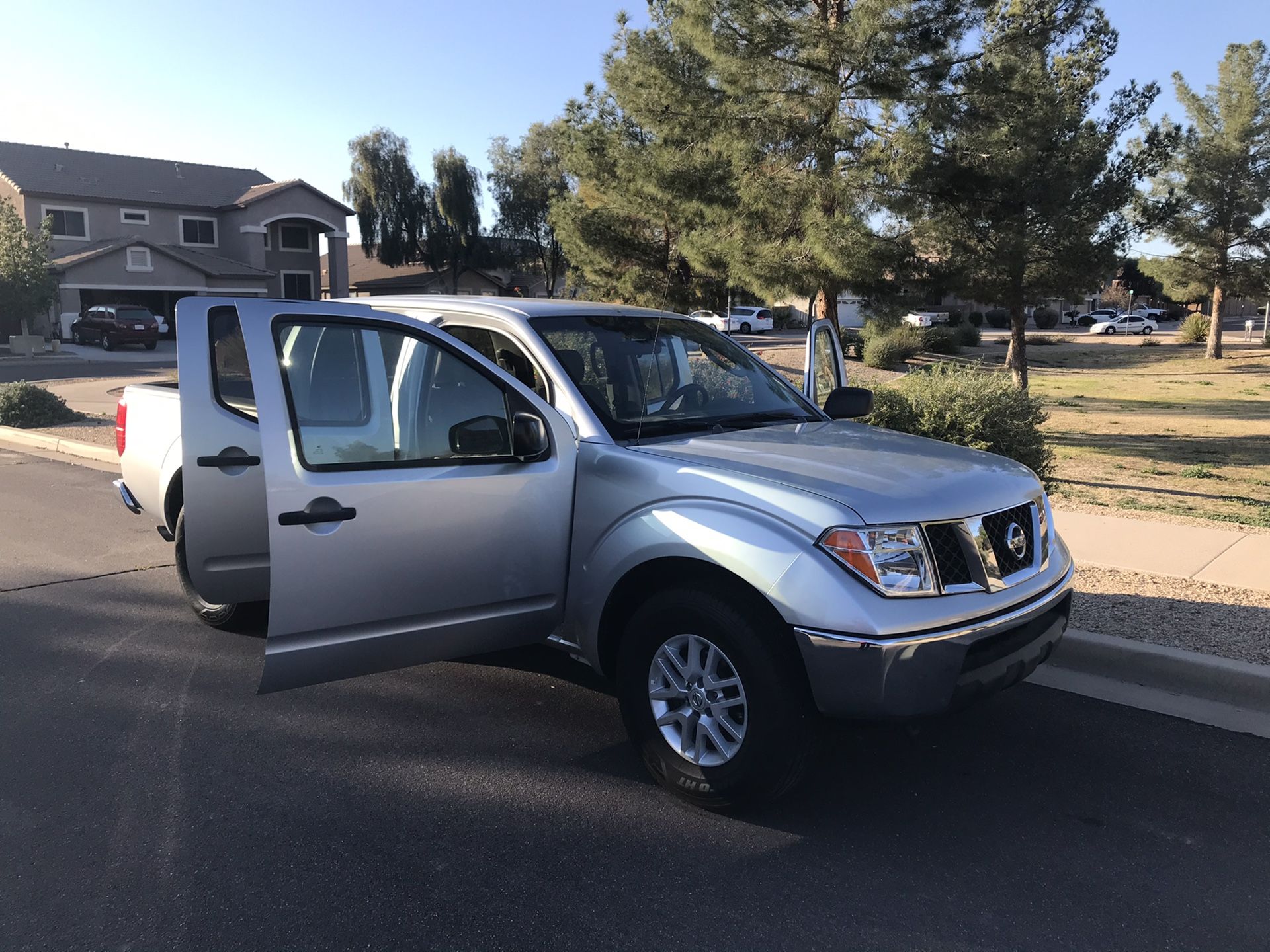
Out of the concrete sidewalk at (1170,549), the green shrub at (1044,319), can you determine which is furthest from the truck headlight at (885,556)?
the green shrub at (1044,319)

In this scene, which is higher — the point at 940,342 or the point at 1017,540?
the point at 940,342

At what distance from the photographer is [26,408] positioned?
14.6 meters

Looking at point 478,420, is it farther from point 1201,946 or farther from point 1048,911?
point 1201,946

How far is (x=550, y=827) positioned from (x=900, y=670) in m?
1.40

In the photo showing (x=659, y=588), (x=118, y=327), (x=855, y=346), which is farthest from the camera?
(x=118, y=327)

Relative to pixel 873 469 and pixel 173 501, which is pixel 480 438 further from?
pixel 173 501

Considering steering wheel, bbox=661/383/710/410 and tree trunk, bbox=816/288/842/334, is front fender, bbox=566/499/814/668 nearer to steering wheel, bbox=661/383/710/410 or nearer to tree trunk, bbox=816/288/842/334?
steering wheel, bbox=661/383/710/410

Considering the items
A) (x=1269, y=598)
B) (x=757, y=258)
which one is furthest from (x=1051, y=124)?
(x=1269, y=598)

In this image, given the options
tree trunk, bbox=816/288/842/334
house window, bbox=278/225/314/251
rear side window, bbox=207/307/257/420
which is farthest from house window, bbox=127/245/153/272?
rear side window, bbox=207/307/257/420

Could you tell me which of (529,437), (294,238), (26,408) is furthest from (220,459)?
(294,238)

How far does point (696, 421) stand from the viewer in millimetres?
4527

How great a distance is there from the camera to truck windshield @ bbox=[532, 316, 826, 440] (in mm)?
4422

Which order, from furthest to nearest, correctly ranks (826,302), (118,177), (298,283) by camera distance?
(298,283) < (118,177) < (826,302)

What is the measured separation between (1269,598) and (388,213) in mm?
57449
